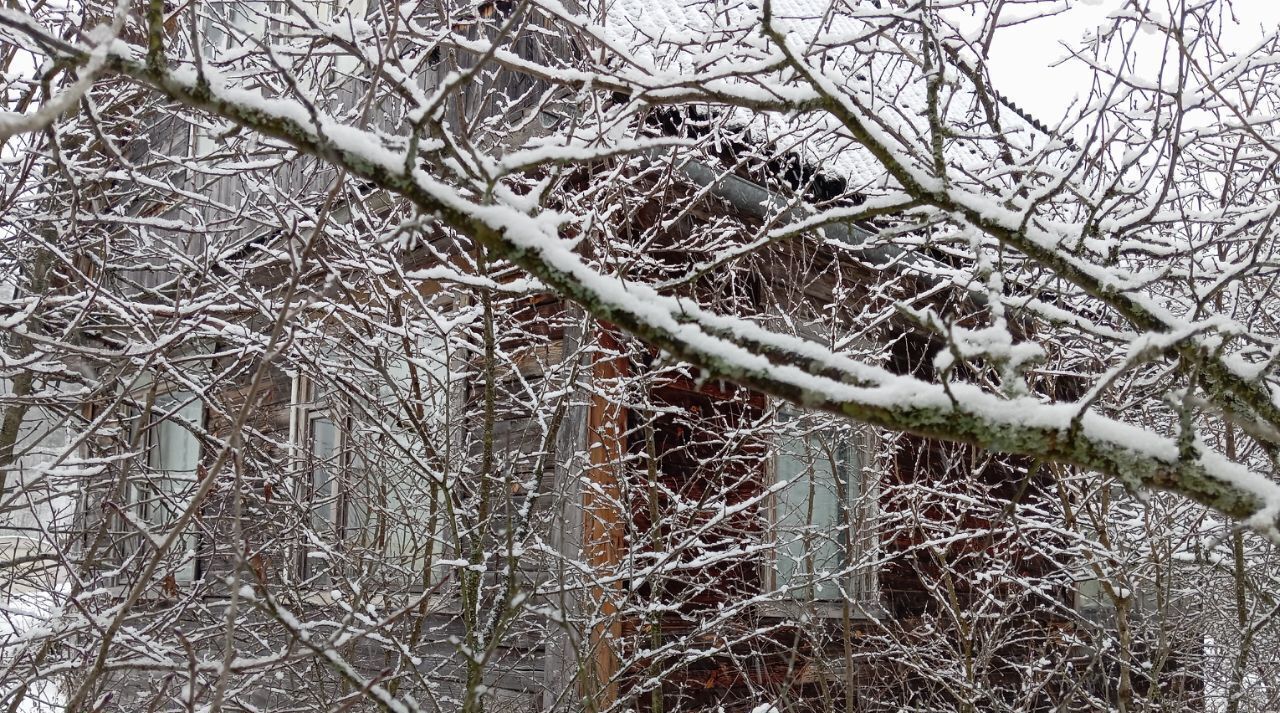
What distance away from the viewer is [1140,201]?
386 centimetres

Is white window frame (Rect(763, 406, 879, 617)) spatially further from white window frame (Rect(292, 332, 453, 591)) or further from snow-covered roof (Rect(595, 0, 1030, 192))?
white window frame (Rect(292, 332, 453, 591))

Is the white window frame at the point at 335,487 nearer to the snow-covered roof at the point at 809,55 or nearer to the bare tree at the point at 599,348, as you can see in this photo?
the bare tree at the point at 599,348

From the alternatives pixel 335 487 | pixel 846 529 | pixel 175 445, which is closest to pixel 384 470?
pixel 335 487

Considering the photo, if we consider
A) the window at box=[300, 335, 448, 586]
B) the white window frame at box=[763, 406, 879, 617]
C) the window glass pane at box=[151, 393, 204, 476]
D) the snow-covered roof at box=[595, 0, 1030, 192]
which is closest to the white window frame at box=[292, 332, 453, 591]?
the window at box=[300, 335, 448, 586]

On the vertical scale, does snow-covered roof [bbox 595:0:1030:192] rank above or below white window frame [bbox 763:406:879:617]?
above

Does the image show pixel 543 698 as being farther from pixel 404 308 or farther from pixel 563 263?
pixel 563 263

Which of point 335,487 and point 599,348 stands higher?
point 599,348

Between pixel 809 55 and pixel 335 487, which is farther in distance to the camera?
pixel 335 487

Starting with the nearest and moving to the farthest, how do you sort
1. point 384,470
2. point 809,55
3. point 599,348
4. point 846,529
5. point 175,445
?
point 809,55 < point 599,348 < point 384,470 < point 846,529 < point 175,445

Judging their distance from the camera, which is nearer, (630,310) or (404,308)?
(630,310)

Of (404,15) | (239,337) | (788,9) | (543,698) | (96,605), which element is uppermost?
(788,9)

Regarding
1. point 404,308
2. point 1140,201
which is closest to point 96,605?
point 404,308

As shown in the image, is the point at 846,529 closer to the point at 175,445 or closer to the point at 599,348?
the point at 599,348

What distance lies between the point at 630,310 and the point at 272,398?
5.92 m
